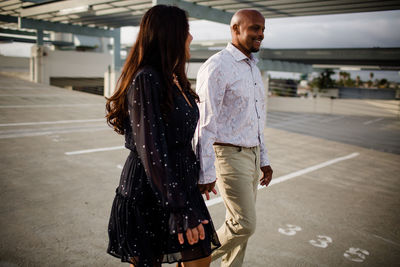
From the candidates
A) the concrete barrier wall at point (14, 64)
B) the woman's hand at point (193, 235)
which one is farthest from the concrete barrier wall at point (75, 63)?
the woman's hand at point (193, 235)

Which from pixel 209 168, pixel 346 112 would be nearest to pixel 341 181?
pixel 209 168

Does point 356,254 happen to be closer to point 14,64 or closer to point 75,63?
point 75,63

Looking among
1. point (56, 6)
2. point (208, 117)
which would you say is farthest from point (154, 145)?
point (56, 6)

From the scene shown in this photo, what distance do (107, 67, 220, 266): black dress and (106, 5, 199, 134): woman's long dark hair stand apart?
0.16 feet

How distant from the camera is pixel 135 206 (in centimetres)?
156

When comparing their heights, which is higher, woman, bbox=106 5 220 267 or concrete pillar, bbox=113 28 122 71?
concrete pillar, bbox=113 28 122 71

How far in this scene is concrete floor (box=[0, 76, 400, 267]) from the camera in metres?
2.96

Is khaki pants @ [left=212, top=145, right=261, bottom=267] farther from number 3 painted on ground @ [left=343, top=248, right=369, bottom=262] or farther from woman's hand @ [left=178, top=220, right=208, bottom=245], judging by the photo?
number 3 painted on ground @ [left=343, top=248, right=369, bottom=262]

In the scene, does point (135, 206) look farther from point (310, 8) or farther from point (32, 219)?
point (310, 8)

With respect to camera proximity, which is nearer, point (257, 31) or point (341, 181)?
point (257, 31)

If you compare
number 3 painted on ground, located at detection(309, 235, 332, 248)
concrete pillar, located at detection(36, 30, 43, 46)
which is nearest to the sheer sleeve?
number 3 painted on ground, located at detection(309, 235, 332, 248)

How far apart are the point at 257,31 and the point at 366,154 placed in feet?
22.4

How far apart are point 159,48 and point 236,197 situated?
1.24 meters

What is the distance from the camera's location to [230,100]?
7.88 feet
